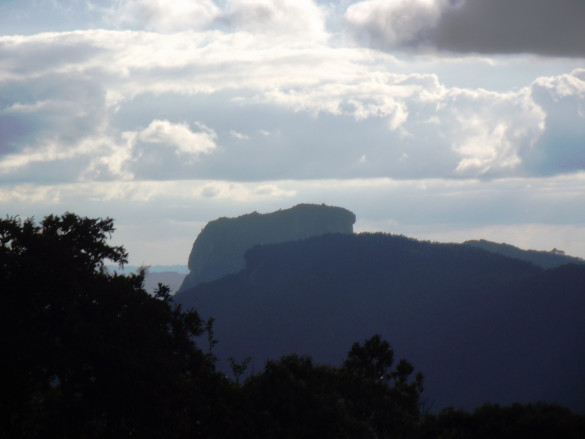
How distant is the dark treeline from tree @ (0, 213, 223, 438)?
0.04 meters

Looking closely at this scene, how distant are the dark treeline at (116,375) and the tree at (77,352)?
0.04m

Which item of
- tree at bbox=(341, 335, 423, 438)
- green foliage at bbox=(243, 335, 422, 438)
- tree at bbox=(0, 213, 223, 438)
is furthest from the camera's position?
tree at bbox=(341, 335, 423, 438)

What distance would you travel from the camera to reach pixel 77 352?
87.0 ft

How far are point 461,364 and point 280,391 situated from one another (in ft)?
477

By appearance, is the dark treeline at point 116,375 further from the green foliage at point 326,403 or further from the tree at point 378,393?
the tree at point 378,393

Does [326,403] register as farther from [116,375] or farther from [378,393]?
Result: [116,375]

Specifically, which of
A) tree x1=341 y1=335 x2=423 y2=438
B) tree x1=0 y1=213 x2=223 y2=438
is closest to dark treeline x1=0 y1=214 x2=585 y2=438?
tree x1=0 y1=213 x2=223 y2=438

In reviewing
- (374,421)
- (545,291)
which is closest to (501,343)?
(545,291)

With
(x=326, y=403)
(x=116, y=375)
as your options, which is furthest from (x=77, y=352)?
(x=326, y=403)

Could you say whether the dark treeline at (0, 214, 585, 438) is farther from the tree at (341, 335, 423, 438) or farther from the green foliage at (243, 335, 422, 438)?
the tree at (341, 335, 423, 438)

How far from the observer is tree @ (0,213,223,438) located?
26125 mm

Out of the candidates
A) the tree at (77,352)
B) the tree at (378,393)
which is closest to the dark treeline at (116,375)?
the tree at (77,352)

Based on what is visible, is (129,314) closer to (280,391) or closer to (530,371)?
(280,391)

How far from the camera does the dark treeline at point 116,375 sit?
26.3 m
